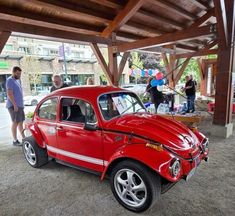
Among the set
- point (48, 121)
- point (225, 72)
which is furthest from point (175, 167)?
point (225, 72)

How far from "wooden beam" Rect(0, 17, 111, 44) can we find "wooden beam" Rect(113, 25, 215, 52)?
2.77 feet

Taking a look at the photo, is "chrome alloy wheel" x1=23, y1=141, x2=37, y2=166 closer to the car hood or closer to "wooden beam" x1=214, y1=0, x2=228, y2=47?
the car hood

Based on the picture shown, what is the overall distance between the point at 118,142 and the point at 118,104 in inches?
24.7

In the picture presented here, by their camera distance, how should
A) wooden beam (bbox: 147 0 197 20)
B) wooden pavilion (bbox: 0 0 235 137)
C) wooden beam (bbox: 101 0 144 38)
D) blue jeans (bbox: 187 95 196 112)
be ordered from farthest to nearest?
blue jeans (bbox: 187 95 196 112) < wooden beam (bbox: 147 0 197 20) < wooden beam (bbox: 101 0 144 38) < wooden pavilion (bbox: 0 0 235 137)

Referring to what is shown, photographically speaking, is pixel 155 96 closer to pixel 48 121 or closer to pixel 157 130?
pixel 48 121

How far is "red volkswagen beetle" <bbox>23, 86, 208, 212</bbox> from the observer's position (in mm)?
2035

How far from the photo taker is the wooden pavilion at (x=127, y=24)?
13.7 feet

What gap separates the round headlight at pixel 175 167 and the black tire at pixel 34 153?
220cm

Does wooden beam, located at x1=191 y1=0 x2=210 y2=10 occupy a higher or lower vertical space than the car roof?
higher

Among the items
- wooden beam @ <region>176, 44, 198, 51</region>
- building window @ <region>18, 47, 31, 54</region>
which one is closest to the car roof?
wooden beam @ <region>176, 44, 198, 51</region>

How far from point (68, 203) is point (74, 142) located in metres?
0.75

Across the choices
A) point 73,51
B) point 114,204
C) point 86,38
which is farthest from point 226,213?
point 73,51

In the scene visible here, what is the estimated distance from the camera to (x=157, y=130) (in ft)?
7.54

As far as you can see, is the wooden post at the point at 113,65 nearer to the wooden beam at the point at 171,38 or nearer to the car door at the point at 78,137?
the wooden beam at the point at 171,38
